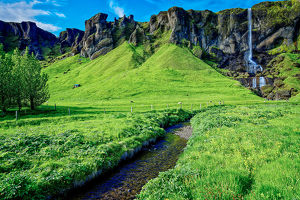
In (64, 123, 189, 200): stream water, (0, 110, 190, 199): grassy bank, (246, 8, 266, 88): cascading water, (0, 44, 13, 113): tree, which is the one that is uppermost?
(246, 8, 266, 88): cascading water

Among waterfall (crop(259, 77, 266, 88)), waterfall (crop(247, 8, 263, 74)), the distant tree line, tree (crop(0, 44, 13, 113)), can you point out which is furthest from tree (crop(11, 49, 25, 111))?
waterfall (crop(247, 8, 263, 74))

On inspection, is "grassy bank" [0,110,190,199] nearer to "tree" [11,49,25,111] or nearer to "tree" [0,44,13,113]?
"tree" [0,44,13,113]

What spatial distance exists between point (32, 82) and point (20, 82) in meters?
3.09

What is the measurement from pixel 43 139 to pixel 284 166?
788 inches

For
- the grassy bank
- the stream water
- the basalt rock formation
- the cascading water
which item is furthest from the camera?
the basalt rock formation

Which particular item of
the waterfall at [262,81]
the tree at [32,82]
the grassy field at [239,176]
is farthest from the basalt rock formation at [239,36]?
the grassy field at [239,176]

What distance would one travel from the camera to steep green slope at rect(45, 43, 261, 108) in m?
83.4

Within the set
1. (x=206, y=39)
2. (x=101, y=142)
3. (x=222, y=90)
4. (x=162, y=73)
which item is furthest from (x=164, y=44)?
(x=101, y=142)

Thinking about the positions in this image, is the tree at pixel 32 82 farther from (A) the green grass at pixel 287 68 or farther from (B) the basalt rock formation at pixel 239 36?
(B) the basalt rock formation at pixel 239 36

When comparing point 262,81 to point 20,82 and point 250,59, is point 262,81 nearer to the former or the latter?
point 250,59

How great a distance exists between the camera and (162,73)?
404 feet

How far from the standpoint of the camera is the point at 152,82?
10725cm

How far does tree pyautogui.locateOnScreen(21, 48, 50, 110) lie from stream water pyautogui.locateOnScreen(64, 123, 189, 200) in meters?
39.3

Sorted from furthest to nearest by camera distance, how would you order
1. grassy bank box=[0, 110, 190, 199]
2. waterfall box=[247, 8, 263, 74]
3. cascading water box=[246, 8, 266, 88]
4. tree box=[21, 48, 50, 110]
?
1. waterfall box=[247, 8, 263, 74]
2. cascading water box=[246, 8, 266, 88]
3. tree box=[21, 48, 50, 110]
4. grassy bank box=[0, 110, 190, 199]
